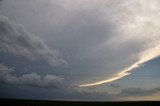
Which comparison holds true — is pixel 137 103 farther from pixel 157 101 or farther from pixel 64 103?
pixel 64 103

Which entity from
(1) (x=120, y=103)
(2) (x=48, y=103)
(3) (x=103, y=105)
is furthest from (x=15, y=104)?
(1) (x=120, y=103)

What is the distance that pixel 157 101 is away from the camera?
44906 millimetres

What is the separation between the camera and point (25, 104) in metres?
42.6

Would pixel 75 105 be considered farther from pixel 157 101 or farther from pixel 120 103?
pixel 157 101

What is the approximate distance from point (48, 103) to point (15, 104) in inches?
215

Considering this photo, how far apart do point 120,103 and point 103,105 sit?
12.0ft

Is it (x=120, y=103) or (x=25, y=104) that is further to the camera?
(x=120, y=103)

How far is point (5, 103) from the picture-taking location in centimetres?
4409

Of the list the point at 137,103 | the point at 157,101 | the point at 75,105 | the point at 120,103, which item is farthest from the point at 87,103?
the point at 157,101

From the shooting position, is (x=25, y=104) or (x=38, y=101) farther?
(x=38, y=101)

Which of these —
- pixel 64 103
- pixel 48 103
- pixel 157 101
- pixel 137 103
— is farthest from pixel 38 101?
pixel 157 101

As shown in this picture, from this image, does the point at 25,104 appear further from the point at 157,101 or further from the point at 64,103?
the point at 157,101

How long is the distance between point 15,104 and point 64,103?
8.04 metres

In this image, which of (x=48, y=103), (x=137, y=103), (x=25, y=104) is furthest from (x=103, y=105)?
(x=25, y=104)
